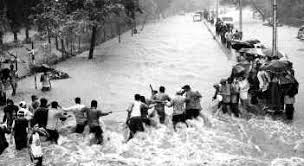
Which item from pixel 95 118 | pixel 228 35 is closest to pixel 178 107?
pixel 95 118

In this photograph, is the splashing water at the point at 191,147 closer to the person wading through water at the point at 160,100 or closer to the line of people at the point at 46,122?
the line of people at the point at 46,122

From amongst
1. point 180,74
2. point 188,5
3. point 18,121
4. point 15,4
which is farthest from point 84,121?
point 188,5

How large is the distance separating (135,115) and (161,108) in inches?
55.7

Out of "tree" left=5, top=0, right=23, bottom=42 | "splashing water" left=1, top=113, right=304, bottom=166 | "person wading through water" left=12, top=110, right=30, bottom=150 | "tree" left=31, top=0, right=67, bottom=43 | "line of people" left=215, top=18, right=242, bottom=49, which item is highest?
"tree" left=5, top=0, right=23, bottom=42

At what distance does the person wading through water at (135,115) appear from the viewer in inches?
508

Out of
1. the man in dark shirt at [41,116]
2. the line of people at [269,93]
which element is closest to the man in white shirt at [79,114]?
the man in dark shirt at [41,116]

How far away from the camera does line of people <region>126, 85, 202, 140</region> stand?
13.0 m

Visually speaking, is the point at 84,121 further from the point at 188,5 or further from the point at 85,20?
the point at 188,5

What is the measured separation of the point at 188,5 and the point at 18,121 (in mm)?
131457

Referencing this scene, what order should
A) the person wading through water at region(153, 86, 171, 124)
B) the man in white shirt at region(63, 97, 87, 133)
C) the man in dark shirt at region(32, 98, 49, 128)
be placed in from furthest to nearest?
the person wading through water at region(153, 86, 171, 124), the man in white shirt at region(63, 97, 87, 133), the man in dark shirt at region(32, 98, 49, 128)

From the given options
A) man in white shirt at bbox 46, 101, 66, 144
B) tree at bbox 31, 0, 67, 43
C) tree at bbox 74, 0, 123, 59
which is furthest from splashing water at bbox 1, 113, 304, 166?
tree at bbox 31, 0, 67, 43

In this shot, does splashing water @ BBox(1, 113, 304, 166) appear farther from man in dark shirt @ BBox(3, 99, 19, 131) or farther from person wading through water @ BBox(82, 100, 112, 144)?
man in dark shirt @ BBox(3, 99, 19, 131)

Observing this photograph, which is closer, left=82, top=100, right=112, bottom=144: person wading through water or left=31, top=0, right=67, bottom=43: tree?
left=82, top=100, right=112, bottom=144: person wading through water

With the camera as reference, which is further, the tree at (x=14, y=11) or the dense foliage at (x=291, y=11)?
the dense foliage at (x=291, y=11)
